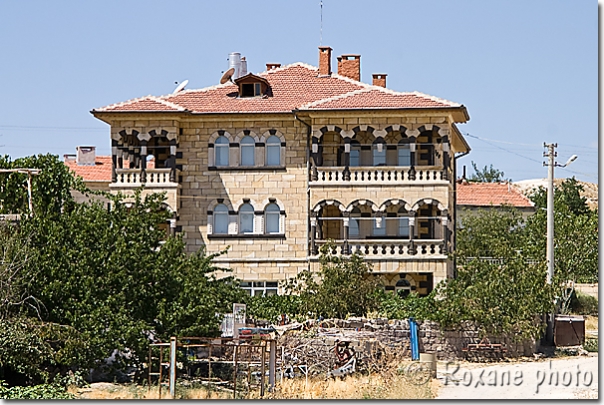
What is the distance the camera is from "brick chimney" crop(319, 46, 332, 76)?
46.1 meters

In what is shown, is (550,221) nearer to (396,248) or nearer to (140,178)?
(396,248)

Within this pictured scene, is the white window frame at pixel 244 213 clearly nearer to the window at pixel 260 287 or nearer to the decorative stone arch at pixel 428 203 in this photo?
the window at pixel 260 287

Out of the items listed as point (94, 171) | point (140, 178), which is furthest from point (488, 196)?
point (140, 178)

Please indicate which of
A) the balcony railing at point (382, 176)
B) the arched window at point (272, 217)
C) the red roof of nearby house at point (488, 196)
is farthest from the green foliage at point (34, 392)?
the red roof of nearby house at point (488, 196)

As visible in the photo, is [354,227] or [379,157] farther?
[354,227]

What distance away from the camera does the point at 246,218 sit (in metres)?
43.4

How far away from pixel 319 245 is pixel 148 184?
6.65 m

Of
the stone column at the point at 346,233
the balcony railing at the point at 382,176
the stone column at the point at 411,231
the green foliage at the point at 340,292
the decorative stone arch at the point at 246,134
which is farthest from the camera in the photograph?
the decorative stone arch at the point at 246,134

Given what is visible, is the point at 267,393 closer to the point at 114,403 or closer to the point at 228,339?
the point at 228,339

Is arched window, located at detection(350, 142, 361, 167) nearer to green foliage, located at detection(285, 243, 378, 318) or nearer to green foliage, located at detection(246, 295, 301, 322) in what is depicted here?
green foliage, located at detection(285, 243, 378, 318)

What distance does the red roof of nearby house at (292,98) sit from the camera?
42.2 metres

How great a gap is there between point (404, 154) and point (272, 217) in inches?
214

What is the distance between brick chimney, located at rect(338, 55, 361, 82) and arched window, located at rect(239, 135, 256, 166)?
5.71 m

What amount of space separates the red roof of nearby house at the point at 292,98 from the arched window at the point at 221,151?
1.14 metres
